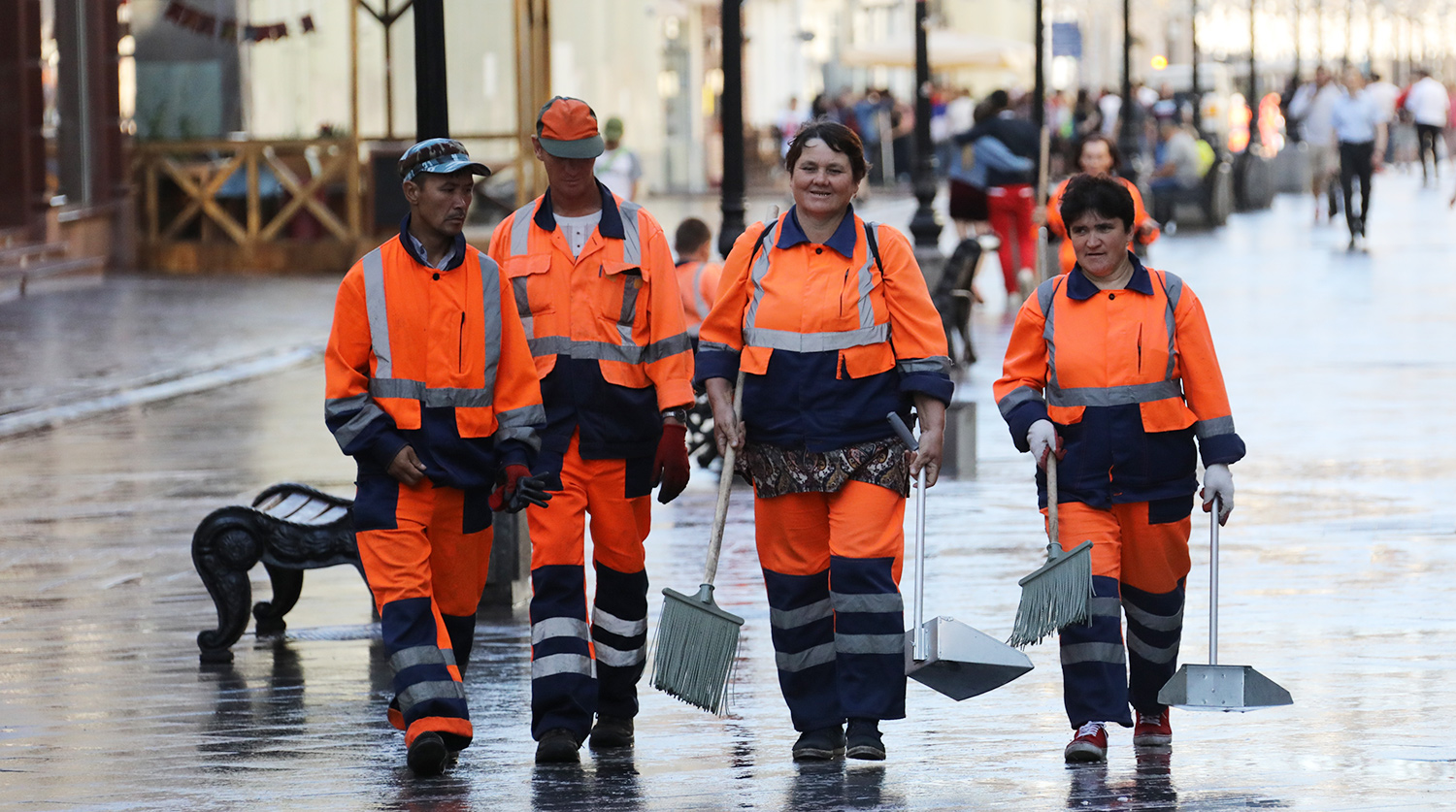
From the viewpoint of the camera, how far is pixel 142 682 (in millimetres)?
6898

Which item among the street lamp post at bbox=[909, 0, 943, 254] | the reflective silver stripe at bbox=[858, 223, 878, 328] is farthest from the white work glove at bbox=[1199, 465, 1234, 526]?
the street lamp post at bbox=[909, 0, 943, 254]

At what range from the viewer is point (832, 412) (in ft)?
19.1

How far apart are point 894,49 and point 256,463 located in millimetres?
34834

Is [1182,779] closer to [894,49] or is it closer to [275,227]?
[275,227]

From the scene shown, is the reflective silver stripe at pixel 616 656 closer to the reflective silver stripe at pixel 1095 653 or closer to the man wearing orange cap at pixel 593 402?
the man wearing orange cap at pixel 593 402

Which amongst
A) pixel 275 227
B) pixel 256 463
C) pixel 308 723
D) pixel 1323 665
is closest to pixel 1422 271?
pixel 275 227

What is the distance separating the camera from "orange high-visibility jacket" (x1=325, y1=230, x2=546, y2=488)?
579 centimetres

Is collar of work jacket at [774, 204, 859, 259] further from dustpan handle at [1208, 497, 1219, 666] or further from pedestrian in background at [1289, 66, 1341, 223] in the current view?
pedestrian in background at [1289, 66, 1341, 223]

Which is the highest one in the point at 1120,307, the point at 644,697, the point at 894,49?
the point at 894,49

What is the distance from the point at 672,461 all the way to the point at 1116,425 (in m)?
1.15

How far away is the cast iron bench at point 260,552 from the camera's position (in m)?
7.31

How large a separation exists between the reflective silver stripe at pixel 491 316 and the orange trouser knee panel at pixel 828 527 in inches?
30.0

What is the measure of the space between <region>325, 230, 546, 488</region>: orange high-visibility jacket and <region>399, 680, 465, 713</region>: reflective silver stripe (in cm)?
50

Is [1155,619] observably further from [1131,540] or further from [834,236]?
[834,236]
